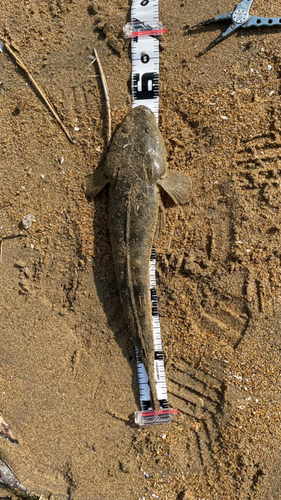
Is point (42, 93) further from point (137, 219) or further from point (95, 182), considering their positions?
point (137, 219)

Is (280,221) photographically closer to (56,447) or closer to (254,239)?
(254,239)

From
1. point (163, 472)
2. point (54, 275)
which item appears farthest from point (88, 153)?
point (163, 472)

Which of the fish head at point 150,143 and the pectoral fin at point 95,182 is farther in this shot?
the pectoral fin at point 95,182

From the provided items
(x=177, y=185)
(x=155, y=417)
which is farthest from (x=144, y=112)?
(x=155, y=417)

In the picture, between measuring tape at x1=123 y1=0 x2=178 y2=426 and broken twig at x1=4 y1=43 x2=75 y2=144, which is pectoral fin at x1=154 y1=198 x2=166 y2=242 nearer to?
measuring tape at x1=123 y1=0 x2=178 y2=426

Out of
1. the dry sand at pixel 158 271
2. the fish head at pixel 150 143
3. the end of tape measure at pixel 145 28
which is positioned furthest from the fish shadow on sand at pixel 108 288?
the end of tape measure at pixel 145 28

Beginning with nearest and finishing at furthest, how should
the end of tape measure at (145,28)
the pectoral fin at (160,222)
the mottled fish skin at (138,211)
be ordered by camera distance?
the mottled fish skin at (138,211) → the pectoral fin at (160,222) → the end of tape measure at (145,28)

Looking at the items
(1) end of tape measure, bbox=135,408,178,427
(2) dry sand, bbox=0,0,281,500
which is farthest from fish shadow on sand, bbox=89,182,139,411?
(1) end of tape measure, bbox=135,408,178,427

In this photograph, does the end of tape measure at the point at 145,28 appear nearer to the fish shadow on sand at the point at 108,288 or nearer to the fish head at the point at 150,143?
the fish head at the point at 150,143
